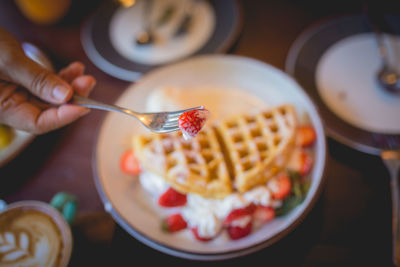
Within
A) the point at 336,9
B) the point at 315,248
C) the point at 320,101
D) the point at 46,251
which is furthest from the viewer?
the point at 336,9

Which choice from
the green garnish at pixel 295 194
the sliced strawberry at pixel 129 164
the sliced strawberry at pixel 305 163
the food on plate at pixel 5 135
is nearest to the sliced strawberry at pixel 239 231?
the green garnish at pixel 295 194

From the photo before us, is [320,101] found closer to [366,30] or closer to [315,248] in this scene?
[366,30]

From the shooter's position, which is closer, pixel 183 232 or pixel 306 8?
pixel 183 232

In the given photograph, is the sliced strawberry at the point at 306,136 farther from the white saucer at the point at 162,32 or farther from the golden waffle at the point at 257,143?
the white saucer at the point at 162,32

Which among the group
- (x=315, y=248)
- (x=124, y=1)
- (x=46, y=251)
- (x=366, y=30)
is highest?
(x=124, y=1)

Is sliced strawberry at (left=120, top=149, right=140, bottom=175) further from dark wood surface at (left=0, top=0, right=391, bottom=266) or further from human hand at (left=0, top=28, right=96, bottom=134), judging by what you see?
human hand at (left=0, top=28, right=96, bottom=134)

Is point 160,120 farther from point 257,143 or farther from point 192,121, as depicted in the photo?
point 257,143

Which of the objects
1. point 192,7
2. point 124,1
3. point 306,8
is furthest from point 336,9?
point 124,1

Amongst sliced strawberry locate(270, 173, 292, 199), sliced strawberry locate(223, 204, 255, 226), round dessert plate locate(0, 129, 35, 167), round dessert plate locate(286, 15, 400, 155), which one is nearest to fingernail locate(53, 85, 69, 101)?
round dessert plate locate(0, 129, 35, 167)
